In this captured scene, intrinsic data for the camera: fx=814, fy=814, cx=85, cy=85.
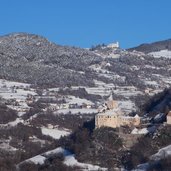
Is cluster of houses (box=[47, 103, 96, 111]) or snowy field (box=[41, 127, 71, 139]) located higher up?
cluster of houses (box=[47, 103, 96, 111])

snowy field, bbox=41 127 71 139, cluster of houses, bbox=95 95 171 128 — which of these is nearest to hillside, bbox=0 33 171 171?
snowy field, bbox=41 127 71 139

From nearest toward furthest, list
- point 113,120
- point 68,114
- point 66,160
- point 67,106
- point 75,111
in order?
point 66,160 < point 113,120 < point 68,114 < point 75,111 < point 67,106

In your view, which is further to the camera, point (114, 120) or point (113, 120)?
point (114, 120)

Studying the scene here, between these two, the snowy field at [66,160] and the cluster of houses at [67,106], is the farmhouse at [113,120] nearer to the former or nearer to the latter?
the snowy field at [66,160]

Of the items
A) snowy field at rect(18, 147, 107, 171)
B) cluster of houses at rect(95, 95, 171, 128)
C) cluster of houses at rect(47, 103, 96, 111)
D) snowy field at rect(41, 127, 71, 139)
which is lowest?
snowy field at rect(18, 147, 107, 171)

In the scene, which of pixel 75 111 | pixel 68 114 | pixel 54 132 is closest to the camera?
pixel 54 132

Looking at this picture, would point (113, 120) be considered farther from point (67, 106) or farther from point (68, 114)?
point (67, 106)

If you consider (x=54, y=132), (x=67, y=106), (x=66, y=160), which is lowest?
(x=66, y=160)

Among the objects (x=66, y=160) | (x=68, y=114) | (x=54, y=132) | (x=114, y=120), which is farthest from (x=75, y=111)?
(x=66, y=160)

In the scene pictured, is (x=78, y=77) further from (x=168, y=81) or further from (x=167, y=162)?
(x=167, y=162)

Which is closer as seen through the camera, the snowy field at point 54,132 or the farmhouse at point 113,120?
the farmhouse at point 113,120

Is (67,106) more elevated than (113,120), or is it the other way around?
(67,106)

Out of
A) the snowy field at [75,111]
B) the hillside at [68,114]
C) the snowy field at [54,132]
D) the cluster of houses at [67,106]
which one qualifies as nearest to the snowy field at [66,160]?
the hillside at [68,114]

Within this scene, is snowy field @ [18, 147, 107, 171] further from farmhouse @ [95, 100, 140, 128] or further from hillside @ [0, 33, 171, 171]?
farmhouse @ [95, 100, 140, 128]
